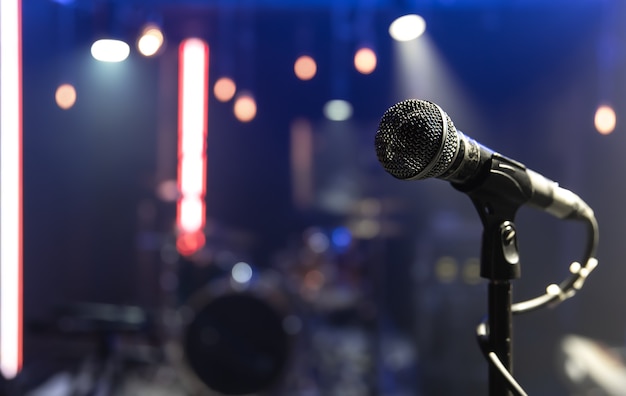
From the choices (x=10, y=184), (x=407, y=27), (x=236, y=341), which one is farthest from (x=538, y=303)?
(x=10, y=184)

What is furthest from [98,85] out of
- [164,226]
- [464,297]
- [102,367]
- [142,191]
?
[464,297]

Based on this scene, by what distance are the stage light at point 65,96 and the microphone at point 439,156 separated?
7.74ft

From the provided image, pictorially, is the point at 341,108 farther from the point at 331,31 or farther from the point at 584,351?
the point at 584,351

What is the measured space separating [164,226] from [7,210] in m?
0.78

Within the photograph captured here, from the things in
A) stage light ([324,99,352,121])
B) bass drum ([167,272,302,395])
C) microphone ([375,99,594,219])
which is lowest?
bass drum ([167,272,302,395])

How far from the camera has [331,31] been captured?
285cm

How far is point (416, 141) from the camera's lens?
879mm

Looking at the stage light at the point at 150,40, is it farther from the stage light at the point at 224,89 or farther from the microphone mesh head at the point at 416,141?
the microphone mesh head at the point at 416,141

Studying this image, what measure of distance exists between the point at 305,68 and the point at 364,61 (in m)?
0.32

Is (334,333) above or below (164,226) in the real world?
below

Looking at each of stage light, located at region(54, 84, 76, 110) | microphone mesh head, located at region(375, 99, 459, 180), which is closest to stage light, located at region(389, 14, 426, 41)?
stage light, located at region(54, 84, 76, 110)

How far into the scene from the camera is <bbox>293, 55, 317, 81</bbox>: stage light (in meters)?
2.83

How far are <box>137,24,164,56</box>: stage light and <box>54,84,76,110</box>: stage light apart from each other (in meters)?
0.42

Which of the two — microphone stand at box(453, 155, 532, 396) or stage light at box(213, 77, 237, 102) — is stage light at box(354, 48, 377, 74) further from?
microphone stand at box(453, 155, 532, 396)
